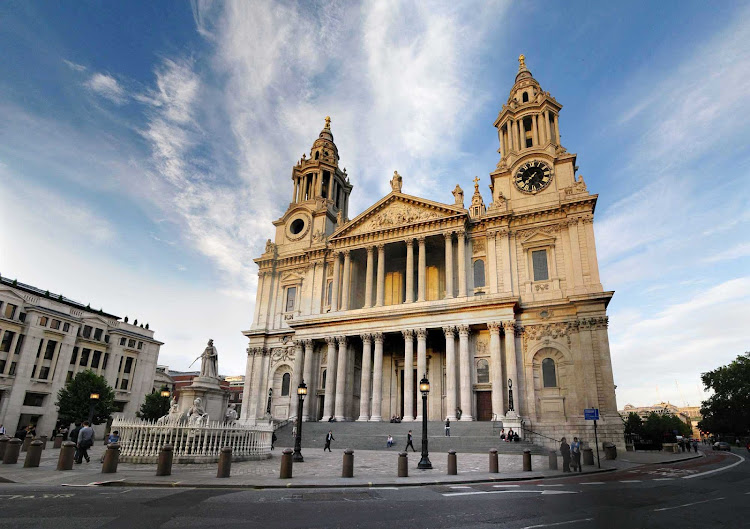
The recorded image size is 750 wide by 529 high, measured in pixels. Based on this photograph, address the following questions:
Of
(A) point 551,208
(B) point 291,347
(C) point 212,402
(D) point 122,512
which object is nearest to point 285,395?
(B) point 291,347

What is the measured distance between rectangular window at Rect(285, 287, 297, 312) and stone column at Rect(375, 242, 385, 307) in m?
10.3

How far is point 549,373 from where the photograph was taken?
34.7 metres

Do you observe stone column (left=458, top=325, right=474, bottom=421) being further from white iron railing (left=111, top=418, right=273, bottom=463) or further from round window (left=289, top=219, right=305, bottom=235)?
round window (left=289, top=219, right=305, bottom=235)

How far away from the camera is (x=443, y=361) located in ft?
128

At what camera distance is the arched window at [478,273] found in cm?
3925

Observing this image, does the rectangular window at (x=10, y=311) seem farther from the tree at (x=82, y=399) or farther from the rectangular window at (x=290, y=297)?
the rectangular window at (x=290, y=297)

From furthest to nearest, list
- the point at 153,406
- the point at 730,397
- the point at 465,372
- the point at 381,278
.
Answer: the point at 730,397 < the point at 153,406 < the point at 381,278 < the point at 465,372

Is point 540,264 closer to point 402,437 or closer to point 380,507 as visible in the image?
point 402,437

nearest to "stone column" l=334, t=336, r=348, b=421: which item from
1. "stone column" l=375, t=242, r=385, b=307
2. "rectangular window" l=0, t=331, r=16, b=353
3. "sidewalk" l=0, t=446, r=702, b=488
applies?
A: "stone column" l=375, t=242, r=385, b=307

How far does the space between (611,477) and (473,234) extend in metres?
25.1

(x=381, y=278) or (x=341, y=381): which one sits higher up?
(x=381, y=278)

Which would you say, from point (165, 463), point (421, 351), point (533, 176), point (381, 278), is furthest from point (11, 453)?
point (533, 176)

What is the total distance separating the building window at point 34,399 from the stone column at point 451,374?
150 feet

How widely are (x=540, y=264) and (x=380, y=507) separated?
104ft
